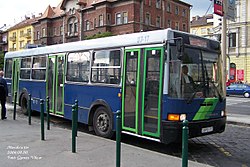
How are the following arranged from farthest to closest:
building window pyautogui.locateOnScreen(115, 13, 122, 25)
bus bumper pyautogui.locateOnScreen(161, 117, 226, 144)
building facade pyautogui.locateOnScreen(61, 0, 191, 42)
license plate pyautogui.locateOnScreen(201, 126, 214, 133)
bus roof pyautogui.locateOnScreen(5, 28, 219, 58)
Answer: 1. building window pyautogui.locateOnScreen(115, 13, 122, 25)
2. building facade pyautogui.locateOnScreen(61, 0, 191, 42)
3. license plate pyautogui.locateOnScreen(201, 126, 214, 133)
4. bus roof pyautogui.locateOnScreen(5, 28, 219, 58)
5. bus bumper pyautogui.locateOnScreen(161, 117, 226, 144)

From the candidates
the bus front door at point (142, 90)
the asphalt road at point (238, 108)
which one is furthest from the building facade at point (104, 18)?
the bus front door at point (142, 90)

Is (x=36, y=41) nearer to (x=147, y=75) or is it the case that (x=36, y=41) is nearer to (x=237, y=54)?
(x=237, y=54)

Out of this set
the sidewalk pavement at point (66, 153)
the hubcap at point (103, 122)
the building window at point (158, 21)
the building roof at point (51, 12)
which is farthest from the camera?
the building roof at point (51, 12)

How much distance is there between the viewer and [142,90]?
6.95m

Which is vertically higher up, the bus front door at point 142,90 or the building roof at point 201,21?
the building roof at point 201,21

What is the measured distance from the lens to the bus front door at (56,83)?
10.0m

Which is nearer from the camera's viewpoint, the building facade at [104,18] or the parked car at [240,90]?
the parked car at [240,90]

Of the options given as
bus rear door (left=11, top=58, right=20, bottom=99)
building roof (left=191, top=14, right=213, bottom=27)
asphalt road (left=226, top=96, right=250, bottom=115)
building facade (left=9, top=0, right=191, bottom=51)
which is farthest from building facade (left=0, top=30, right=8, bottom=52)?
bus rear door (left=11, top=58, right=20, bottom=99)

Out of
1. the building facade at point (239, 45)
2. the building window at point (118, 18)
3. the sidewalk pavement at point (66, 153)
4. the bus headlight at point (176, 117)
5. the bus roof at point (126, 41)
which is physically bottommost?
the sidewalk pavement at point (66, 153)

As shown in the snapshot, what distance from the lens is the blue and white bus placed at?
21.0ft

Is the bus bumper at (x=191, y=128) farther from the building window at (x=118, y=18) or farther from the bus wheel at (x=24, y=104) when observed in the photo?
the building window at (x=118, y=18)

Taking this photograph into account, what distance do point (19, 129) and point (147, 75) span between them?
14.6 feet

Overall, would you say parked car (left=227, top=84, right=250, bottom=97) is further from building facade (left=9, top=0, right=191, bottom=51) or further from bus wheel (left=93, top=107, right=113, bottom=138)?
bus wheel (left=93, top=107, right=113, bottom=138)


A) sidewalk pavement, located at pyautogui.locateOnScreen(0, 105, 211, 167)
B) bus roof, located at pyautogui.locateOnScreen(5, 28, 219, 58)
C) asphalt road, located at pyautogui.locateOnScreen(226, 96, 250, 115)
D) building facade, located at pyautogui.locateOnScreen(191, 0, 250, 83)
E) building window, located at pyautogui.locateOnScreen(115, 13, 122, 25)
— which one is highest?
building window, located at pyautogui.locateOnScreen(115, 13, 122, 25)
